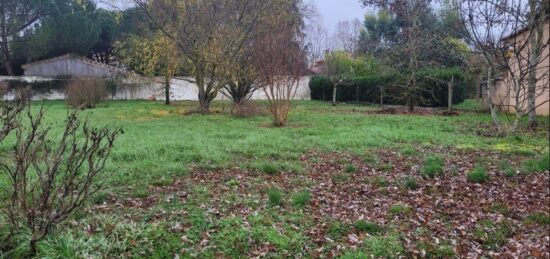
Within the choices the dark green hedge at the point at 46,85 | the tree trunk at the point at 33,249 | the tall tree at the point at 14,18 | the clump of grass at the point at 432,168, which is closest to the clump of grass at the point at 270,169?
the clump of grass at the point at 432,168

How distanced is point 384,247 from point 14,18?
105ft

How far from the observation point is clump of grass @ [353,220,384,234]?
162 inches

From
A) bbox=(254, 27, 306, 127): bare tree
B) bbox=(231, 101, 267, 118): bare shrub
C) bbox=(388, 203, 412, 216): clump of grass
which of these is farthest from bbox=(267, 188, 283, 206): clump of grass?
bbox=(231, 101, 267, 118): bare shrub

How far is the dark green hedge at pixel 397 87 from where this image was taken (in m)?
19.4

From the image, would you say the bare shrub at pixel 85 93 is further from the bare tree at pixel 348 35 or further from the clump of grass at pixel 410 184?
the bare tree at pixel 348 35

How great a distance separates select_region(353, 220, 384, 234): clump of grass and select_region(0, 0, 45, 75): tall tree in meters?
31.1

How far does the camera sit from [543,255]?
3133 millimetres

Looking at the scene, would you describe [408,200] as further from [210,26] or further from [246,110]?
[210,26]

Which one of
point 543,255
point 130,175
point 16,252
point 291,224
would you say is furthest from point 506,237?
point 130,175

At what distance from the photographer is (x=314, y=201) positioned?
16.5 ft

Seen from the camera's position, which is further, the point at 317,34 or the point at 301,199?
the point at 317,34

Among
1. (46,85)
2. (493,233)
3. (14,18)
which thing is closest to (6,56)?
(14,18)

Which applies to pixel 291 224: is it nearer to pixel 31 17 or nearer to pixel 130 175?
pixel 130 175

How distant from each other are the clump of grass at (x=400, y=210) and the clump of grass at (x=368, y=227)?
451 mm
